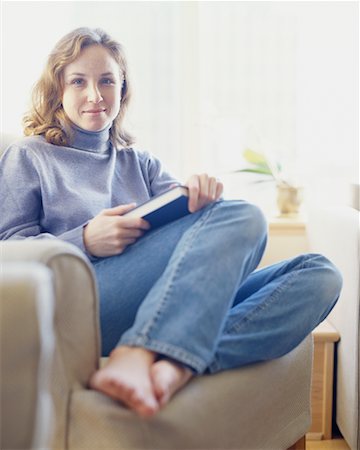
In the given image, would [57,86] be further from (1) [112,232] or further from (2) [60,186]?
(1) [112,232]

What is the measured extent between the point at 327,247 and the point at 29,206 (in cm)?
85

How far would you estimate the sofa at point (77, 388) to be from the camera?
87 centimetres

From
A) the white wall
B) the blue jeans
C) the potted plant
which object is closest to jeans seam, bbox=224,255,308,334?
the blue jeans

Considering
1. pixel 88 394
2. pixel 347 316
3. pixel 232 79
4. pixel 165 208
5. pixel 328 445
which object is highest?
pixel 232 79

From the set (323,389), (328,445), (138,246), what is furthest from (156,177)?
(328,445)

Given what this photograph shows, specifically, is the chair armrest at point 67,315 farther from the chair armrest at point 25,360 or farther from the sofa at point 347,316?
the sofa at point 347,316

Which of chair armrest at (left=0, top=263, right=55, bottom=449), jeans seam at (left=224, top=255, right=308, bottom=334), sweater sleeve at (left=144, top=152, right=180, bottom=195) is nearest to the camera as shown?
chair armrest at (left=0, top=263, right=55, bottom=449)

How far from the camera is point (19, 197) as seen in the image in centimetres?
150

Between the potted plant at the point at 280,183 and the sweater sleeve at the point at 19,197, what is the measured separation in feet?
3.11

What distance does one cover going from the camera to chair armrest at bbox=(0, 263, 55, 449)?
2.78 ft

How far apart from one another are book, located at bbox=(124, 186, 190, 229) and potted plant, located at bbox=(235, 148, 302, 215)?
3.38 feet

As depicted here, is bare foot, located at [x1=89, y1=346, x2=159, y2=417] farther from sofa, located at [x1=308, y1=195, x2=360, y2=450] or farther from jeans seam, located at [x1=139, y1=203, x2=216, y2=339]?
sofa, located at [x1=308, y1=195, x2=360, y2=450]

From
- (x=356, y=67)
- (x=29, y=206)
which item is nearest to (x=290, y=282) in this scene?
(x=29, y=206)

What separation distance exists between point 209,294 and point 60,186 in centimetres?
53
